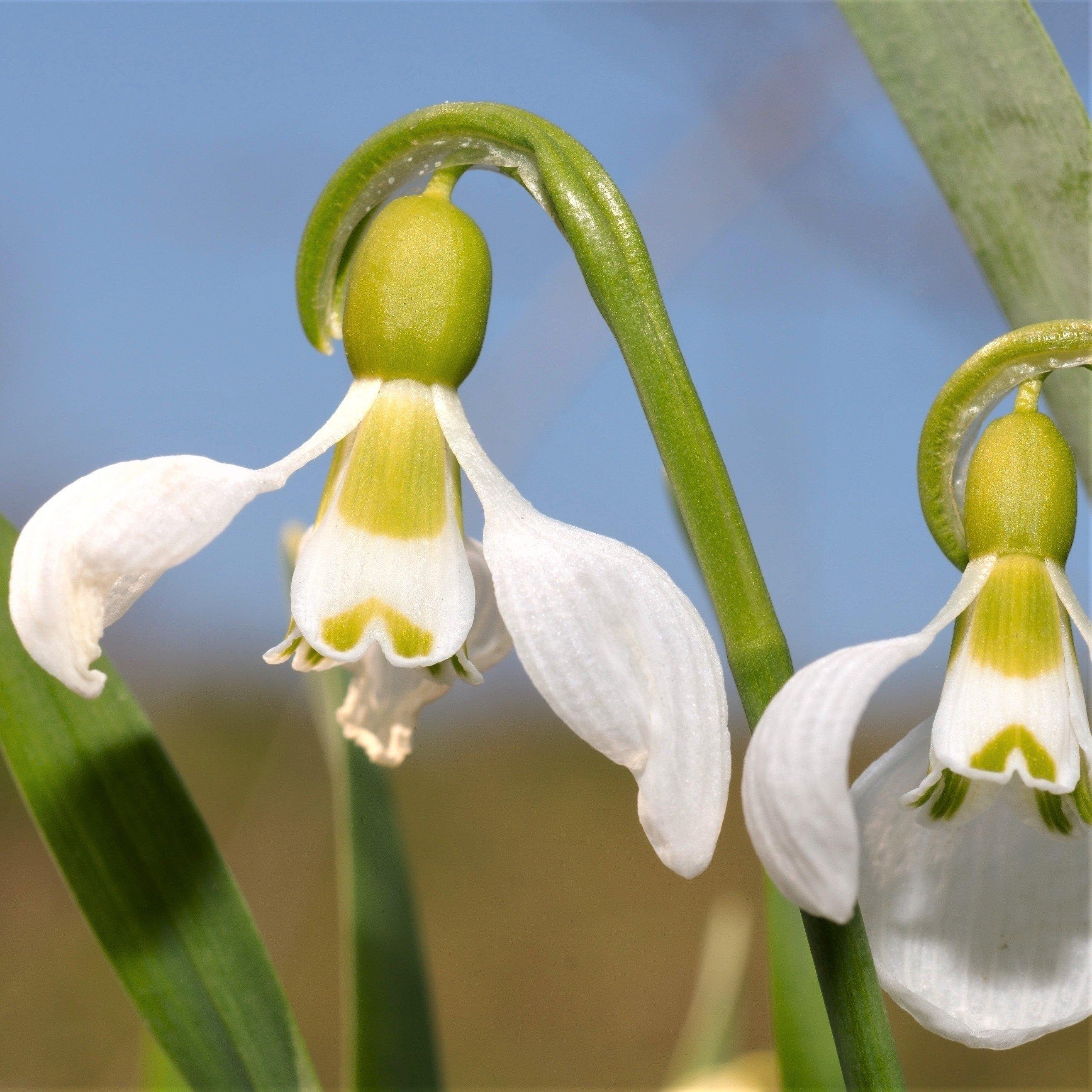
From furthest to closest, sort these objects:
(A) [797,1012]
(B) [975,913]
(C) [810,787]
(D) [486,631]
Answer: (A) [797,1012] < (D) [486,631] < (B) [975,913] < (C) [810,787]

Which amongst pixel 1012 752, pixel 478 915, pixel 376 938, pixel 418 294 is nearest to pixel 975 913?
pixel 1012 752

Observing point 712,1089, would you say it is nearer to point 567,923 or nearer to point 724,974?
point 724,974

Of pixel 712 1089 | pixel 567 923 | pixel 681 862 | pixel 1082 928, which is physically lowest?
pixel 567 923

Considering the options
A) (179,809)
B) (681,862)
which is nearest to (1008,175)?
(681,862)

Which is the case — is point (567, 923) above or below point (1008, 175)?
below

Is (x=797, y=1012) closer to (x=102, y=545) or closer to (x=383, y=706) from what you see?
(x=383, y=706)

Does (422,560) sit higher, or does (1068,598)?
(422,560)
